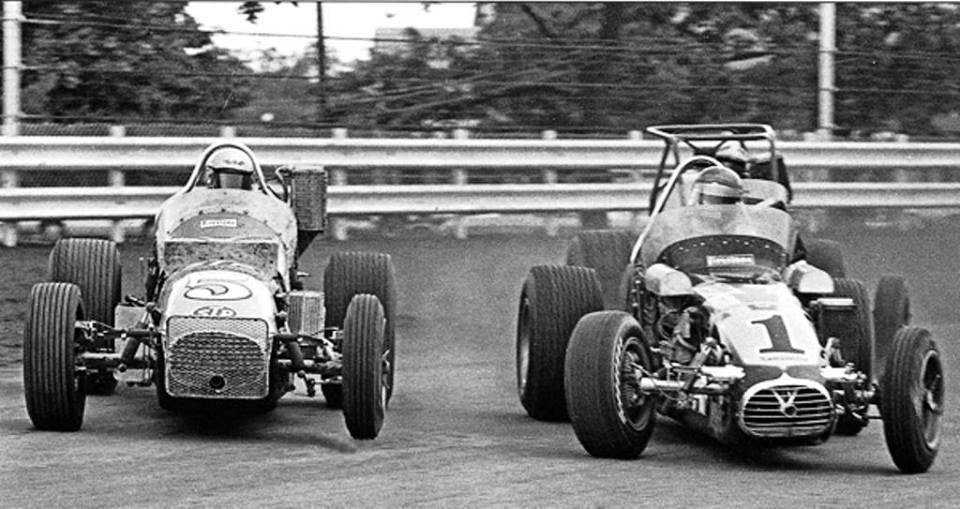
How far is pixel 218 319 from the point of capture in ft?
32.1

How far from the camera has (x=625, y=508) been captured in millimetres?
8047

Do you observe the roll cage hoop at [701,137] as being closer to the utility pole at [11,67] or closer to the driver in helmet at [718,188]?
the driver in helmet at [718,188]

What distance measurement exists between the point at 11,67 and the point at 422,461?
279 inches

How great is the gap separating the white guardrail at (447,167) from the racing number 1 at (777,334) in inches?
265

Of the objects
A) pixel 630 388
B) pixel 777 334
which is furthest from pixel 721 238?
pixel 630 388

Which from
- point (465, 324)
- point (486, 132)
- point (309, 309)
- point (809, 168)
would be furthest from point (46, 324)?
point (809, 168)

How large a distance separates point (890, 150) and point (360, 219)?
16.1ft

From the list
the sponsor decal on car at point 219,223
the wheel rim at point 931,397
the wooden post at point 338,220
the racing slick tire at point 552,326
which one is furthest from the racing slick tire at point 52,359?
the wooden post at point 338,220

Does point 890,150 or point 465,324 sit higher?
point 890,150

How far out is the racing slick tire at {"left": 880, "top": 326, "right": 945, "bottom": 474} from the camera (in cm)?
921

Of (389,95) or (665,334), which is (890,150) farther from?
(665,334)

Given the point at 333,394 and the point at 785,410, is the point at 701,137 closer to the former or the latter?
the point at 333,394

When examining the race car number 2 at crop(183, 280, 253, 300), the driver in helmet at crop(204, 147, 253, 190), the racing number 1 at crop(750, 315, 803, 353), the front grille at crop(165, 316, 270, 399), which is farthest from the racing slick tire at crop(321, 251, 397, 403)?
the racing number 1 at crop(750, 315, 803, 353)

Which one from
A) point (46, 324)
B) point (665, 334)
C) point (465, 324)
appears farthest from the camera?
point (465, 324)
